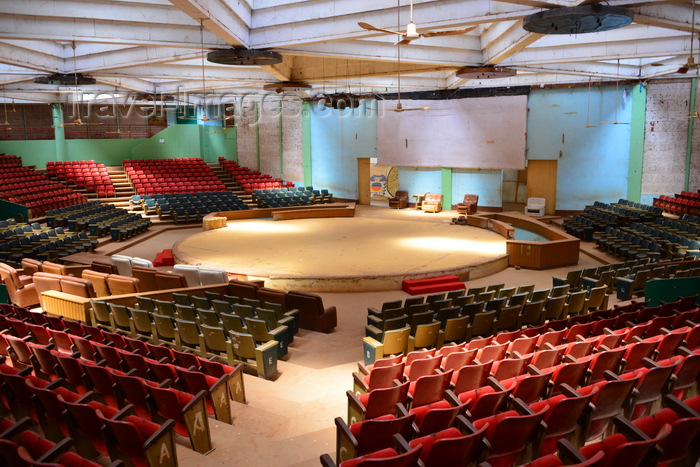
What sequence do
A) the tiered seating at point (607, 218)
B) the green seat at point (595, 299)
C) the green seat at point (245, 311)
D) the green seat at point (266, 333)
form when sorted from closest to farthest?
the green seat at point (266, 333), the green seat at point (245, 311), the green seat at point (595, 299), the tiered seating at point (607, 218)

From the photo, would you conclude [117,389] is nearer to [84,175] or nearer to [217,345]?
[217,345]

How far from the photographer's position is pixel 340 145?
2884 centimetres

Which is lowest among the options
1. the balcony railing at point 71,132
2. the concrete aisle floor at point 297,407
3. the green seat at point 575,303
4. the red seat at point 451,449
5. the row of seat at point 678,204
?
the concrete aisle floor at point 297,407

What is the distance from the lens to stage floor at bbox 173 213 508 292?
42.0 feet

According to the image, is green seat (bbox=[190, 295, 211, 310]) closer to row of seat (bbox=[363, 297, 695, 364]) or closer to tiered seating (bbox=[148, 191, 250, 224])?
row of seat (bbox=[363, 297, 695, 364])

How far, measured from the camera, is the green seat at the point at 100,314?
869cm

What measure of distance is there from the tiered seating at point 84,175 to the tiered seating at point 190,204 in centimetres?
275

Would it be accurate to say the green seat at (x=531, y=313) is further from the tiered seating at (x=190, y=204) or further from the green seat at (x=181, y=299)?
the tiered seating at (x=190, y=204)

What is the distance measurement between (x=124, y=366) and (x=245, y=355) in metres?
1.56

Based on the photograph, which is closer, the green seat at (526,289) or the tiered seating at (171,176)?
the green seat at (526,289)

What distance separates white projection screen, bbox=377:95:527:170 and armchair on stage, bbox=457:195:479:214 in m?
1.45

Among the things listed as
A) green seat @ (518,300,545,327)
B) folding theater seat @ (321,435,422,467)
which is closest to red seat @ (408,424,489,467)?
folding theater seat @ (321,435,422,467)

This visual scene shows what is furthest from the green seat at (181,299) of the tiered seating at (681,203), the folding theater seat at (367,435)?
the tiered seating at (681,203)

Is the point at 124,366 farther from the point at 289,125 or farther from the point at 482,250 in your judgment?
the point at 289,125
